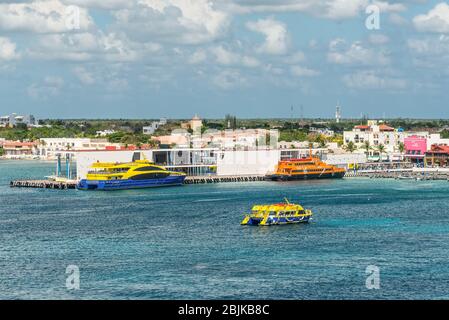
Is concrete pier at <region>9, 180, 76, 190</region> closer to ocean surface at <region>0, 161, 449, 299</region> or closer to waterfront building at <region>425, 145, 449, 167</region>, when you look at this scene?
ocean surface at <region>0, 161, 449, 299</region>

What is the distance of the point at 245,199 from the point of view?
54.2 m

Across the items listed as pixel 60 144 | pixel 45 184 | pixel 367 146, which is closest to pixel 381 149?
pixel 367 146

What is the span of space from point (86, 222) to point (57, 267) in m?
13.7

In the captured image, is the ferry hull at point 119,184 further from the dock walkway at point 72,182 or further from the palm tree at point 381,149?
the palm tree at point 381,149

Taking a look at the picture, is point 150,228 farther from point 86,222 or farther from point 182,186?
point 182,186

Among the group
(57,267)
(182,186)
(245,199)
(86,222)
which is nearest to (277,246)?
(57,267)

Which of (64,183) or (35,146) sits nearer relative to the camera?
(64,183)

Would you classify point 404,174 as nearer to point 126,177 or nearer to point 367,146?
point 367,146

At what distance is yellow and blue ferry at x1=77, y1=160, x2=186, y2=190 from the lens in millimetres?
65312

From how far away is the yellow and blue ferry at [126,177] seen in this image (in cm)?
6531

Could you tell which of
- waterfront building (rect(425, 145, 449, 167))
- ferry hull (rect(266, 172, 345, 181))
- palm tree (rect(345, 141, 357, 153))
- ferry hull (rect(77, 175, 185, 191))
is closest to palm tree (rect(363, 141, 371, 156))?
palm tree (rect(345, 141, 357, 153))

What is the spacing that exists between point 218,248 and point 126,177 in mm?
35614

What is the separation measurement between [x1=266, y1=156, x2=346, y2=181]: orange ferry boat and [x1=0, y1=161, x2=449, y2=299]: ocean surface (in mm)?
20082

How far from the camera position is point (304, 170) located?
3036 inches
